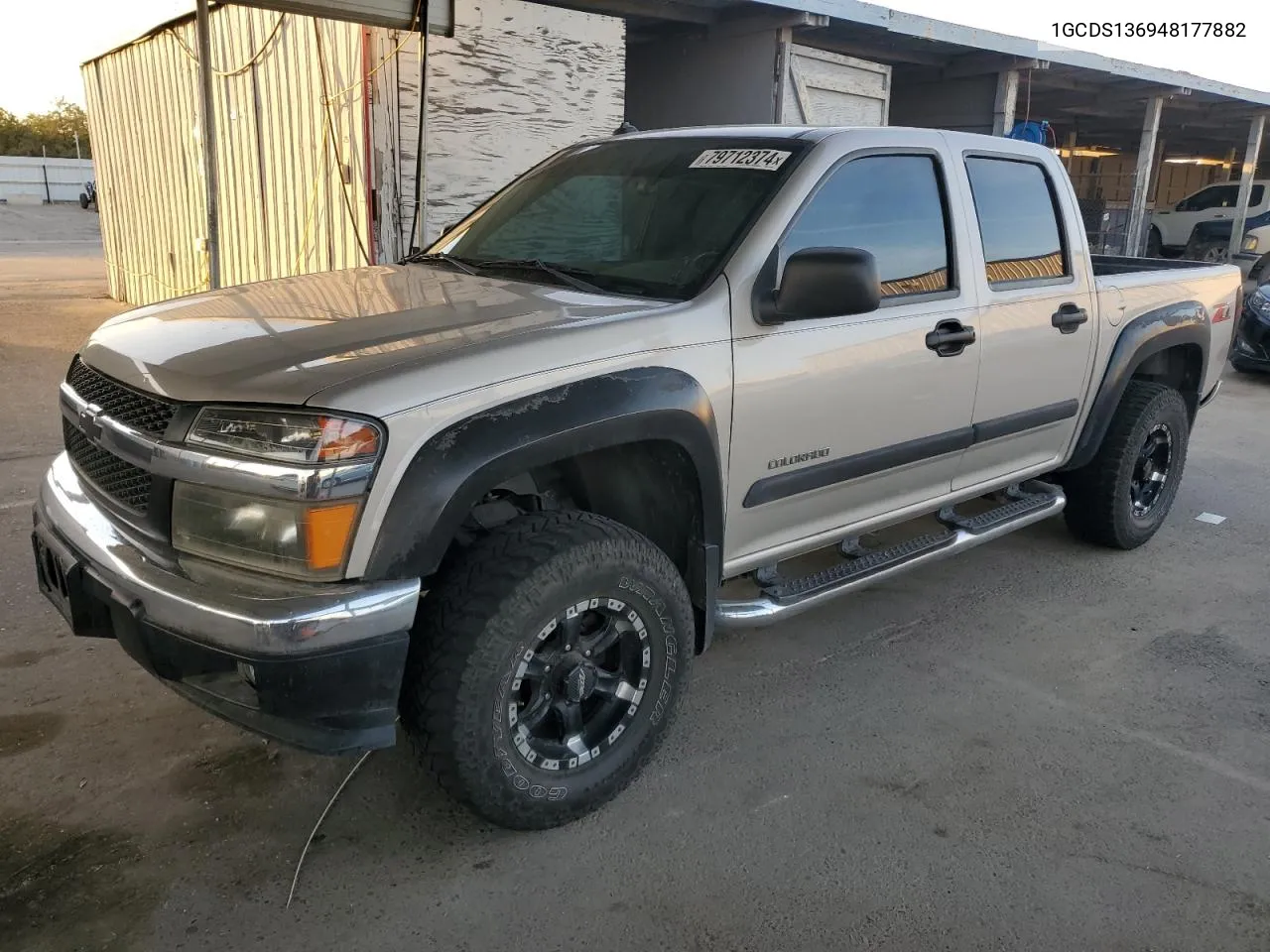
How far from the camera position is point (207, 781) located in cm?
291

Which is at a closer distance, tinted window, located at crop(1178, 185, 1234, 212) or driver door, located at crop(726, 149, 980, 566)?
driver door, located at crop(726, 149, 980, 566)

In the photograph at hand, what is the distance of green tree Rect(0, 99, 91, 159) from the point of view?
60.2m

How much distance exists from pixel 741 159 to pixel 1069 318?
172 cm

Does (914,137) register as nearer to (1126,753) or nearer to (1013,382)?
(1013,382)

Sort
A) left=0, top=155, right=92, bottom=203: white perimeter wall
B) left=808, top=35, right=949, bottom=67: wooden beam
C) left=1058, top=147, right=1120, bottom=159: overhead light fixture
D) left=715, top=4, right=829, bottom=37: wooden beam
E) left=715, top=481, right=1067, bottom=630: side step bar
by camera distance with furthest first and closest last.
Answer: left=0, top=155, right=92, bottom=203: white perimeter wall < left=1058, top=147, right=1120, bottom=159: overhead light fixture < left=808, top=35, right=949, bottom=67: wooden beam < left=715, top=4, right=829, bottom=37: wooden beam < left=715, top=481, right=1067, bottom=630: side step bar

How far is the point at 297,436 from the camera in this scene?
2207 mm

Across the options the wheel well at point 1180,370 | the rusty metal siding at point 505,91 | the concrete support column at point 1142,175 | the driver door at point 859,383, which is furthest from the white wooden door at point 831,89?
the driver door at point 859,383

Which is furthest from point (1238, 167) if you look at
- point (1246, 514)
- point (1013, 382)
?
point (1013, 382)

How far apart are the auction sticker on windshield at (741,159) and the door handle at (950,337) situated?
2.68 ft

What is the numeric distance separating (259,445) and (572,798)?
127 centimetres

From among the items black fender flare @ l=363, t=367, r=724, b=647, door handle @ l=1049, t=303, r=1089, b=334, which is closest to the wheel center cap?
black fender flare @ l=363, t=367, r=724, b=647

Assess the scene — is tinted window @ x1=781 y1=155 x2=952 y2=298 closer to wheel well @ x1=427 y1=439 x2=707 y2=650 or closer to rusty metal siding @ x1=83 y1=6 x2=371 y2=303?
wheel well @ x1=427 y1=439 x2=707 y2=650

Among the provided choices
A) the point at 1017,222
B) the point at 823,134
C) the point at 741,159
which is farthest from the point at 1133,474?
the point at 741,159

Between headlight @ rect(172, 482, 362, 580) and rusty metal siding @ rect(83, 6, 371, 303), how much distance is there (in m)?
5.74
